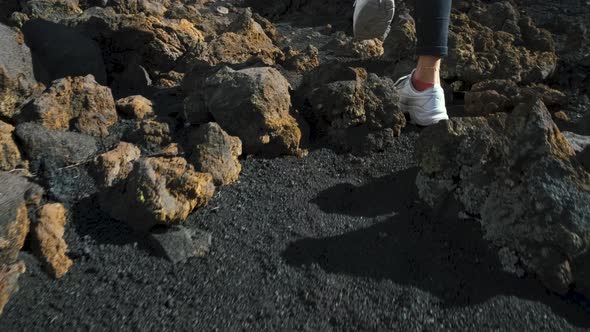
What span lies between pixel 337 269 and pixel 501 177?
699 millimetres

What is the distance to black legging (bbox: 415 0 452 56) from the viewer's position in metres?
2.11

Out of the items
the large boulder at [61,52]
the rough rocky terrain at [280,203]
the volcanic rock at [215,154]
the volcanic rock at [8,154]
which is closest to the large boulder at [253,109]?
the rough rocky terrain at [280,203]

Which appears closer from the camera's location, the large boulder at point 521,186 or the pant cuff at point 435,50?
the large boulder at point 521,186

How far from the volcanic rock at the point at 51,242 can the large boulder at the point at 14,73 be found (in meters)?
0.81

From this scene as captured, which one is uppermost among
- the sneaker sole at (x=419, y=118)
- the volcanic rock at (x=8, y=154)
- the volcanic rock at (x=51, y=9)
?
the volcanic rock at (x=51, y=9)

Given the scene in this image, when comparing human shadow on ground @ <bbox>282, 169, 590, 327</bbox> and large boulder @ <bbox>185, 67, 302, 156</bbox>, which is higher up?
large boulder @ <bbox>185, 67, 302, 156</bbox>

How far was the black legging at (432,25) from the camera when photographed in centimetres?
211

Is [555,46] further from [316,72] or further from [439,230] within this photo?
[439,230]

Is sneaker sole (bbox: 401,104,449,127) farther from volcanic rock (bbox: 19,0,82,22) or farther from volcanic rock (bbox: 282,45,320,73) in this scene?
volcanic rock (bbox: 19,0,82,22)

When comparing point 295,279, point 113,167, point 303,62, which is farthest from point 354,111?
point 113,167

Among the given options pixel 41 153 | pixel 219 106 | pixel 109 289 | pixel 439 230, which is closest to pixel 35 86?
pixel 41 153

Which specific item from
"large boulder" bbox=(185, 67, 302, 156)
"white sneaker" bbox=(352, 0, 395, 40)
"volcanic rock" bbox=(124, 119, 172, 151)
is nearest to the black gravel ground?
"large boulder" bbox=(185, 67, 302, 156)

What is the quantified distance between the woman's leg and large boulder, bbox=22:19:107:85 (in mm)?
1854

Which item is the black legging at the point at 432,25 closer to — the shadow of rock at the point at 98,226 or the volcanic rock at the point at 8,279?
the shadow of rock at the point at 98,226
